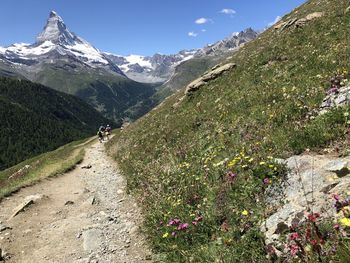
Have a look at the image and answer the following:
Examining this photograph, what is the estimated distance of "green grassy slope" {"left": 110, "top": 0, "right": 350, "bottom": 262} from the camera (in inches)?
362

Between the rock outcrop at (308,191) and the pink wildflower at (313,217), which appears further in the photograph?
the rock outcrop at (308,191)

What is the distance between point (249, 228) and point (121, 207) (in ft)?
29.3

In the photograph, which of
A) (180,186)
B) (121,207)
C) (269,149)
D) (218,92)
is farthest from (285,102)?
(218,92)

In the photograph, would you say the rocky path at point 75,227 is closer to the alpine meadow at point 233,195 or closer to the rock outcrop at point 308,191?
the alpine meadow at point 233,195

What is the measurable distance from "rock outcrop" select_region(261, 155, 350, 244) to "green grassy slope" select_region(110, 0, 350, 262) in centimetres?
39

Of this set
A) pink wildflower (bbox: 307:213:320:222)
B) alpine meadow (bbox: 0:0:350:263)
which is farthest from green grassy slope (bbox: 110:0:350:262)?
pink wildflower (bbox: 307:213:320:222)

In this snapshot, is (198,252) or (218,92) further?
(218,92)

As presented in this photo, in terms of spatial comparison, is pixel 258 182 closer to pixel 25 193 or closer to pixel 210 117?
pixel 210 117

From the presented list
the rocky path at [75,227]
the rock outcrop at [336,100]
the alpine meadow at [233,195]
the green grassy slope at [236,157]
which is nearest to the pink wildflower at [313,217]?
the alpine meadow at [233,195]

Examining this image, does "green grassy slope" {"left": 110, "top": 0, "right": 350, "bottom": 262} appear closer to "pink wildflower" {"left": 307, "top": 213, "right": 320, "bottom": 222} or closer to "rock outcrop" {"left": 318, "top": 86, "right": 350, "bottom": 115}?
"rock outcrop" {"left": 318, "top": 86, "right": 350, "bottom": 115}

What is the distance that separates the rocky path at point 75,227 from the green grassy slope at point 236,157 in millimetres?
871

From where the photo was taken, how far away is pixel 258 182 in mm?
10039

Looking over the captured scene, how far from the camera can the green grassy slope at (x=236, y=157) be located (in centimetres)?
920

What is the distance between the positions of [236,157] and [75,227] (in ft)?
23.1
